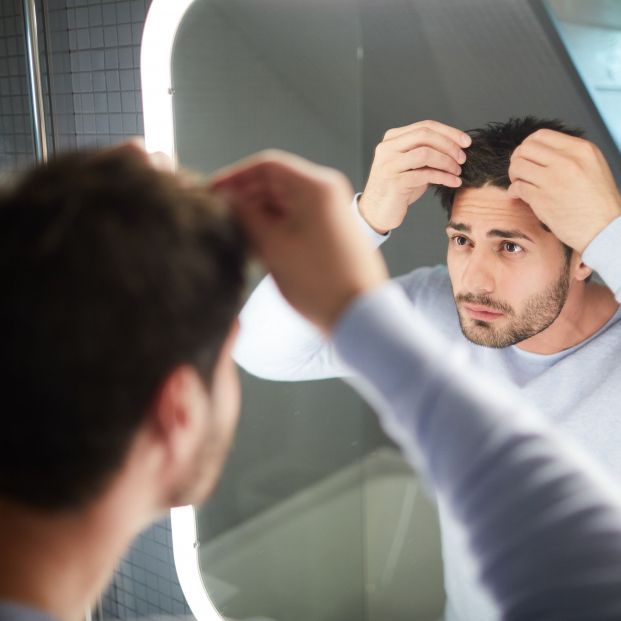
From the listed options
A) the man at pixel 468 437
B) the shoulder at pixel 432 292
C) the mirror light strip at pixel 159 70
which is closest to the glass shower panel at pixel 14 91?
the mirror light strip at pixel 159 70

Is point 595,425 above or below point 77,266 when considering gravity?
below

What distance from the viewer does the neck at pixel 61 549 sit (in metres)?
0.52

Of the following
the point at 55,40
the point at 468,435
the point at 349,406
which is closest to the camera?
the point at 468,435

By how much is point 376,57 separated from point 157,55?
1.68 ft

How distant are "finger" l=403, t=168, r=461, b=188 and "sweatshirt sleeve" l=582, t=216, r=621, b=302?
0.76ft

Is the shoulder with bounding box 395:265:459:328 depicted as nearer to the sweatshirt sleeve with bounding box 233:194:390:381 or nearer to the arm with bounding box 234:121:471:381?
the arm with bounding box 234:121:471:381

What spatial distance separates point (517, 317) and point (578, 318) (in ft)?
0.30

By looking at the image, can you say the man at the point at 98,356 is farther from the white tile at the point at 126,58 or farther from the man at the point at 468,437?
the white tile at the point at 126,58

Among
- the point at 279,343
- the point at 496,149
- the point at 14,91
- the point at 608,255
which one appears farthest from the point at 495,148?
the point at 14,91

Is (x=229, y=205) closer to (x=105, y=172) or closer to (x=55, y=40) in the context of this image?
(x=105, y=172)

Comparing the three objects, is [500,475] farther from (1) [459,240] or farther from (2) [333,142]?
(2) [333,142]

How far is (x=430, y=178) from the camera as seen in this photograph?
1.15 m

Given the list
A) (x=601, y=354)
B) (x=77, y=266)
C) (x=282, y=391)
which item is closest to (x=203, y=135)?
(x=282, y=391)

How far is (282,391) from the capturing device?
1.55 m
